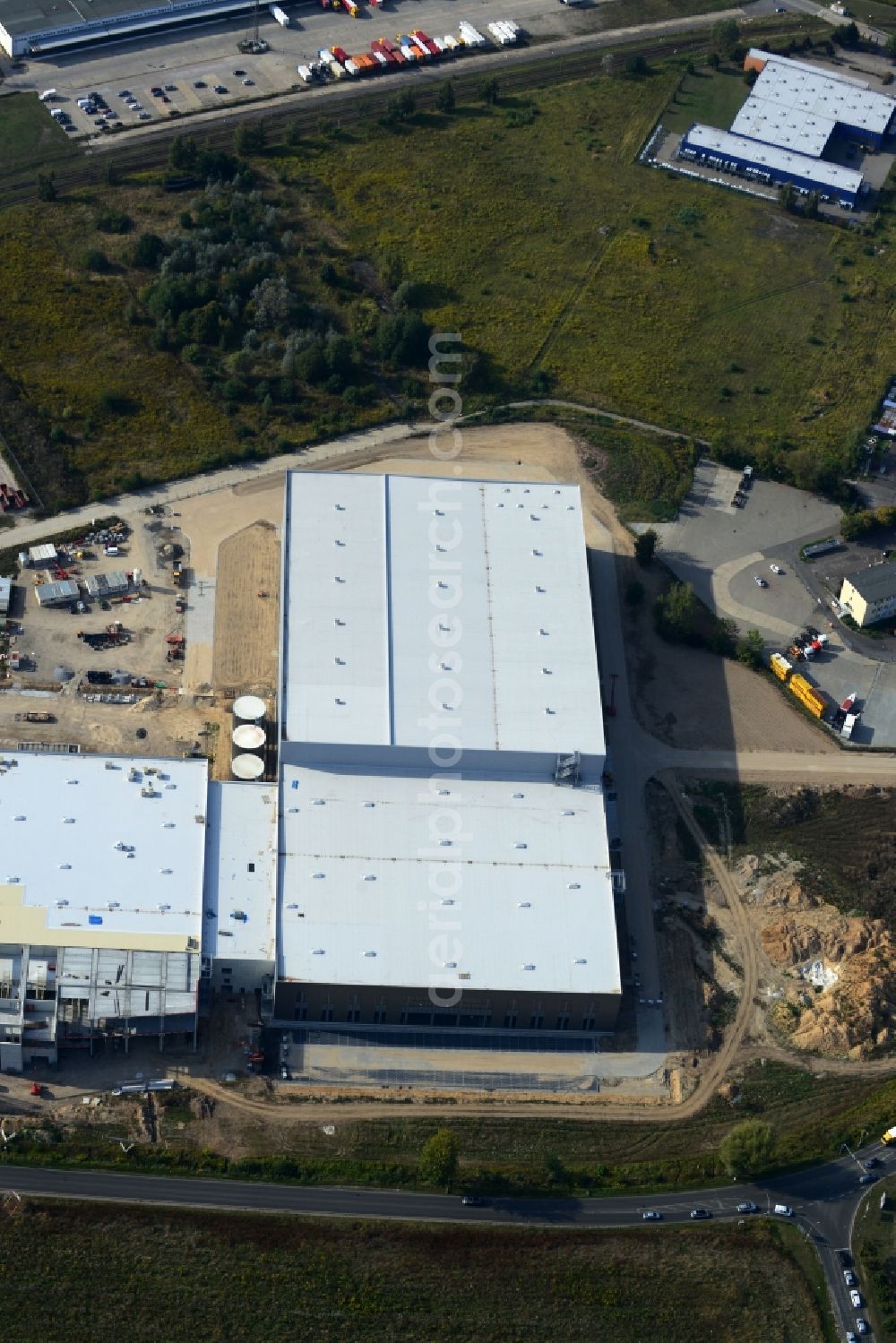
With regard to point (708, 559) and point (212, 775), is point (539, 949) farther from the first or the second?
point (708, 559)

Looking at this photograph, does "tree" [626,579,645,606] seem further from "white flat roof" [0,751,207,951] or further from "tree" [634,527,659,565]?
"white flat roof" [0,751,207,951]

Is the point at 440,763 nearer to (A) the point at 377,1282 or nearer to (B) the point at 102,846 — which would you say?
(B) the point at 102,846

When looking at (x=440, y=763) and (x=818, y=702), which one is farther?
(x=818, y=702)

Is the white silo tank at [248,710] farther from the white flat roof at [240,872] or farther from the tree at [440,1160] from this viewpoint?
the tree at [440,1160]

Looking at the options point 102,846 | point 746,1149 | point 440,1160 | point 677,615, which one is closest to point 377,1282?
point 440,1160

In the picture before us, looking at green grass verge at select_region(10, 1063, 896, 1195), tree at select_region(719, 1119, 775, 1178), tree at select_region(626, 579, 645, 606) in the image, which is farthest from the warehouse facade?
tree at select_region(719, 1119, 775, 1178)

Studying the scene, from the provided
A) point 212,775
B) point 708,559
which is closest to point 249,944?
point 212,775
